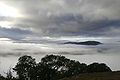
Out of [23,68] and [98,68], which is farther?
[23,68]

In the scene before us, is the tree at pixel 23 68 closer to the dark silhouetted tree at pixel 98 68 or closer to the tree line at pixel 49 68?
the tree line at pixel 49 68

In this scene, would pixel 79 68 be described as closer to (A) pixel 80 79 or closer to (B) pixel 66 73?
(B) pixel 66 73

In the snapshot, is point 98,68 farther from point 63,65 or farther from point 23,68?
point 23,68

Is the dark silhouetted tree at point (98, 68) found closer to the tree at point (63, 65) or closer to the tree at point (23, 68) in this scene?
the tree at point (63, 65)

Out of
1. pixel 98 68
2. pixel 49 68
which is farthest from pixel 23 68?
pixel 98 68

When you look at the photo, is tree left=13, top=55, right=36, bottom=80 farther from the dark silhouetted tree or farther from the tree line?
the dark silhouetted tree

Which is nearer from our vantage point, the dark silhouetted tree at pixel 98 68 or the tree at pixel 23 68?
the dark silhouetted tree at pixel 98 68

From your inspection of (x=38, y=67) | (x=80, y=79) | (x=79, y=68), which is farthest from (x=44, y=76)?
(x=80, y=79)

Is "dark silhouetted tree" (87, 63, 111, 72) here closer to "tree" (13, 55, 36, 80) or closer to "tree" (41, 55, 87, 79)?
"tree" (41, 55, 87, 79)

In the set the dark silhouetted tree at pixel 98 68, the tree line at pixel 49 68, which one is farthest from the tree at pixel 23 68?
the dark silhouetted tree at pixel 98 68

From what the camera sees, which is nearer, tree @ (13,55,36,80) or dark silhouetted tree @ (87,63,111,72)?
dark silhouetted tree @ (87,63,111,72)

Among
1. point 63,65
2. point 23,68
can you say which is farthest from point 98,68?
point 23,68

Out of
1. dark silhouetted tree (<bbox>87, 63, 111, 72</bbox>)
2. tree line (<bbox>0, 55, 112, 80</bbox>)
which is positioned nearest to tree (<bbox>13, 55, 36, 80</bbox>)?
tree line (<bbox>0, 55, 112, 80</bbox>)

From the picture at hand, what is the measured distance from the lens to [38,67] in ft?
331
